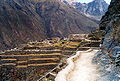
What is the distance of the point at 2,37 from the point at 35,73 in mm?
63244

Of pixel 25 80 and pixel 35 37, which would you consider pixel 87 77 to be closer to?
pixel 25 80

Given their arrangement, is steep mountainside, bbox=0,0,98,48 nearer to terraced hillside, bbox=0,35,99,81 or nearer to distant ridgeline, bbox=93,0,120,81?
terraced hillside, bbox=0,35,99,81

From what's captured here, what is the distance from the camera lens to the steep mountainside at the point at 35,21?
80.6 metres

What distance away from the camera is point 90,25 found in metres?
114

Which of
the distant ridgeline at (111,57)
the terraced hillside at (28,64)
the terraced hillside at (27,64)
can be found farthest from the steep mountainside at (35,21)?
the distant ridgeline at (111,57)

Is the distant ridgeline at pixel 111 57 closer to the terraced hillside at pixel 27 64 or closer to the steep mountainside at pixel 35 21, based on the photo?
the terraced hillside at pixel 27 64

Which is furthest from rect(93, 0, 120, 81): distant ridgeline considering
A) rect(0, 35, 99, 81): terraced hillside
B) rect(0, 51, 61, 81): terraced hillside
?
rect(0, 51, 61, 81): terraced hillside

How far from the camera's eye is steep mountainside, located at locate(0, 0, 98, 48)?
264ft

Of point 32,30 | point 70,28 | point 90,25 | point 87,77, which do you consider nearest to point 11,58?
point 87,77

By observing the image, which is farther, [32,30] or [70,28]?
[70,28]

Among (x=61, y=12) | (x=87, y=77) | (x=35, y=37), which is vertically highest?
(x=61, y=12)

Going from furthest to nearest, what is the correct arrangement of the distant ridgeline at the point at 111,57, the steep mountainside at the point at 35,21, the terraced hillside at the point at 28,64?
the steep mountainside at the point at 35,21 < the terraced hillside at the point at 28,64 < the distant ridgeline at the point at 111,57

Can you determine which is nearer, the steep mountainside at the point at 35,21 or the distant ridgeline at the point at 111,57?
the distant ridgeline at the point at 111,57

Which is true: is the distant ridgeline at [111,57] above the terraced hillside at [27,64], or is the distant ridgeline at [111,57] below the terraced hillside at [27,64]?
above
